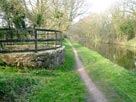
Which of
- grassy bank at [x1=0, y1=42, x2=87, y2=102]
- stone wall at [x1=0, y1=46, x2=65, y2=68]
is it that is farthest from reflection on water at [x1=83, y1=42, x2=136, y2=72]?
grassy bank at [x1=0, y1=42, x2=87, y2=102]

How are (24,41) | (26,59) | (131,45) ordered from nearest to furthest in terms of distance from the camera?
(26,59), (24,41), (131,45)

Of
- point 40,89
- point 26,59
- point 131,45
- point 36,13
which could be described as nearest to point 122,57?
point 36,13

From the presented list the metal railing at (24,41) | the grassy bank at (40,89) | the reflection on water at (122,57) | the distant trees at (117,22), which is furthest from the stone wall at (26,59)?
the distant trees at (117,22)

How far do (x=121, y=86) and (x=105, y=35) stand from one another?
58293 mm

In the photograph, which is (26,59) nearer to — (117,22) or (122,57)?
(122,57)

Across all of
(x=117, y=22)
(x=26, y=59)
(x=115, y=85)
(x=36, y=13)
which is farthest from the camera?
(x=117, y=22)

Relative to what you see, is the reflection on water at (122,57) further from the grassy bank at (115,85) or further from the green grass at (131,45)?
the grassy bank at (115,85)

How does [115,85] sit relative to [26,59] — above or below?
below

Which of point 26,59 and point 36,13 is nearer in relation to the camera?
point 26,59

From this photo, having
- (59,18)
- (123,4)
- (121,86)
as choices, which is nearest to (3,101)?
(121,86)

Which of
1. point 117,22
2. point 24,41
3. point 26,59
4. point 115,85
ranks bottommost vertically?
point 115,85

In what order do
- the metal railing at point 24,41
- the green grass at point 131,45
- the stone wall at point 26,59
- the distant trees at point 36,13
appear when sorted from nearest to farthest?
the stone wall at point 26,59 < the metal railing at point 24,41 < the distant trees at point 36,13 < the green grass at point 131,45

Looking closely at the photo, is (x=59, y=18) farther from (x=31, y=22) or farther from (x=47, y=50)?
(x=47, y=50)

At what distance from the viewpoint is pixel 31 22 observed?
2616 cm
